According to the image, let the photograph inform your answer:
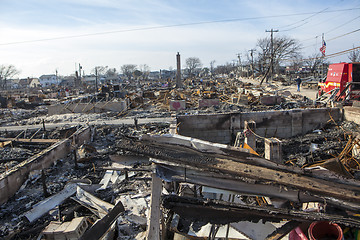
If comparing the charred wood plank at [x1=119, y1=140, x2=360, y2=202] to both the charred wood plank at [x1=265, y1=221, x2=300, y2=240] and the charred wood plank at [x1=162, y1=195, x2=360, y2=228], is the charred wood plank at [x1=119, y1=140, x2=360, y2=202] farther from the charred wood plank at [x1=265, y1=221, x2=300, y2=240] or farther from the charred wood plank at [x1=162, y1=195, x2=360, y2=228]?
the charred wood plank at [x1=265, y1=221, x2=300, y2=240]

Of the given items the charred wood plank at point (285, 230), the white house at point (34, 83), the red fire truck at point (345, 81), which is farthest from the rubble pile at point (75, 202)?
the white house at point (34, 83)

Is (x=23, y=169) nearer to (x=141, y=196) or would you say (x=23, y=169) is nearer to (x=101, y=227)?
(x=141, y=196)

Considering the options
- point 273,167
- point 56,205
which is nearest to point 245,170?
point 273,167

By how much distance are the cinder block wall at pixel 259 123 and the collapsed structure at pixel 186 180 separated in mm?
49

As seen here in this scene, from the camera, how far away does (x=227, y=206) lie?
297cm

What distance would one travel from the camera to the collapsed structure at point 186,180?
9.55 ft

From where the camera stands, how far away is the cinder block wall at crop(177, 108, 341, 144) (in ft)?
38.8

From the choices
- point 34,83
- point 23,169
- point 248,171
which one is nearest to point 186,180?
point 248,171

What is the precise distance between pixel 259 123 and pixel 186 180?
32.0 ft

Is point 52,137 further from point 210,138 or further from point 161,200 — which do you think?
point 161,200

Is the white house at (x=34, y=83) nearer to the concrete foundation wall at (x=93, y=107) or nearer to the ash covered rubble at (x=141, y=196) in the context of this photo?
the concrete foundation wall at (x=93, y=107)

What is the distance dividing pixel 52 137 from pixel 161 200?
10.9 meters

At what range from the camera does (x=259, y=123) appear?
12.1 m

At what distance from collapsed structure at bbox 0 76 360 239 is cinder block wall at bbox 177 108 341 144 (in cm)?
5
